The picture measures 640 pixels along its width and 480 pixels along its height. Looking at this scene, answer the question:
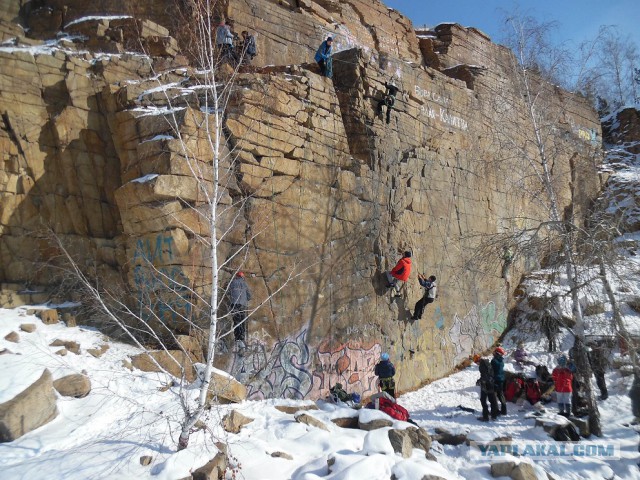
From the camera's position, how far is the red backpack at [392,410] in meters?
7.19

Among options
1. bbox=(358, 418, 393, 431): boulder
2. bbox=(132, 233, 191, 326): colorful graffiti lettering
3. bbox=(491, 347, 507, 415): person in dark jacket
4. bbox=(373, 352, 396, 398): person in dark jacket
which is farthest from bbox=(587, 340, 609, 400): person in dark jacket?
bbox=(132, 233, 191, 326): colorful graffiti lettering

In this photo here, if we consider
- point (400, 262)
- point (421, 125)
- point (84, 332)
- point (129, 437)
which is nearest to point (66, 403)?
point (129, 437)

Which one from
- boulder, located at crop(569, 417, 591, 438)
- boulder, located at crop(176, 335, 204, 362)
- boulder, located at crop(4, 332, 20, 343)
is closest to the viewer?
boulder, located at crop(4, 332, 20, 343)

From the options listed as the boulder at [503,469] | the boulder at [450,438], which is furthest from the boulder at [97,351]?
the boulder at [503,469]

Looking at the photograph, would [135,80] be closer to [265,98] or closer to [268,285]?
[265,98]

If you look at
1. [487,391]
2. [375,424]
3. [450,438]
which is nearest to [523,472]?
[450,438]

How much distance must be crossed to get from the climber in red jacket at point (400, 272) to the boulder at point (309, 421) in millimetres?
4948

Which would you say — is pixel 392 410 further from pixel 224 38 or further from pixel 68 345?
pixel 224 38

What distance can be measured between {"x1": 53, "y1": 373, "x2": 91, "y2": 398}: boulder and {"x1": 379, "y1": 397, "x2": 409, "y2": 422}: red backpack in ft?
14.7

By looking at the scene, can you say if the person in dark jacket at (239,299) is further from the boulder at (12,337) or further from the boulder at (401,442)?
the boulder at (12,337)

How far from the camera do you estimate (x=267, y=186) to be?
895 cm

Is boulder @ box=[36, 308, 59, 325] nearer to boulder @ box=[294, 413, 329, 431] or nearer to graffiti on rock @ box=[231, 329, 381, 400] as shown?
graffiti on rock @ box=[231, 329, 381, 400]

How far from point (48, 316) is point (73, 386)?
2057mm

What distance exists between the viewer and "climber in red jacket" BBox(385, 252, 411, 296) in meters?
10.6
